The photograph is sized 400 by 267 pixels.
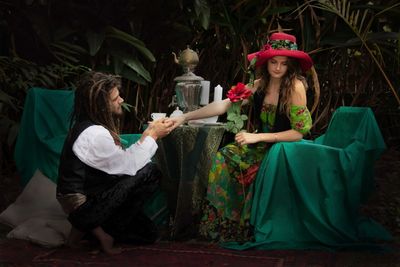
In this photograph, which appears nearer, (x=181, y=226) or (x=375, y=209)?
(x=181, y=226)

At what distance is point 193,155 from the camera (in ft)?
11.6

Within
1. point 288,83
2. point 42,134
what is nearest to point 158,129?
point 288,83

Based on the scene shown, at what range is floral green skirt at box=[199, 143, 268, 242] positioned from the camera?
3.46 m

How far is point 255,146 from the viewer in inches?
138

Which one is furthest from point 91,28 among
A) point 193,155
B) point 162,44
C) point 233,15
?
point 193,155

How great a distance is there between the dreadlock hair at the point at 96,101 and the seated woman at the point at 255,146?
0.38 m

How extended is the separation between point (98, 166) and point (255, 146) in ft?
2.70

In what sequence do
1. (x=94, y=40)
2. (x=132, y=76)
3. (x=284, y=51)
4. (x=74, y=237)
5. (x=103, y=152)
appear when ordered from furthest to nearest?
(x=132, y=76) → (x=94, y=40) → (x=284, y=51) → (x=74, y=237) → (x=103, y=152)

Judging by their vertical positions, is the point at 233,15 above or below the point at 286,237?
above

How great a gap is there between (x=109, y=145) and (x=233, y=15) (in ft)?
7.94

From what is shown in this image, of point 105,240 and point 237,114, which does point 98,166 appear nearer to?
point 105,240

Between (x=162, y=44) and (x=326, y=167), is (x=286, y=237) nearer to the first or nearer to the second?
(x=326, y=167)

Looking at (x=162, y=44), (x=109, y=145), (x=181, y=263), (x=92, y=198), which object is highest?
(x=162, y=44)

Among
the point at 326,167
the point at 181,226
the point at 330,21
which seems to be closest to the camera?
the point at 326,167
